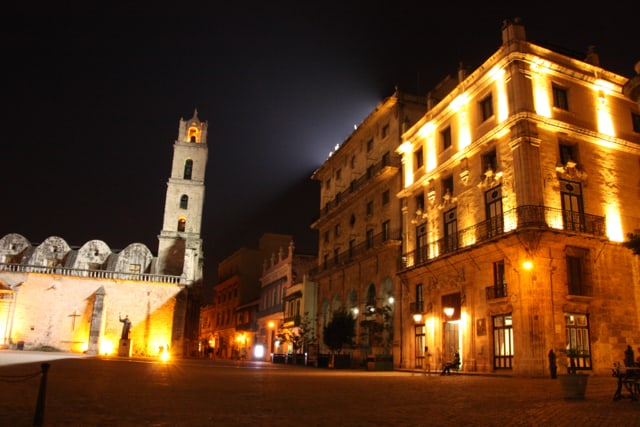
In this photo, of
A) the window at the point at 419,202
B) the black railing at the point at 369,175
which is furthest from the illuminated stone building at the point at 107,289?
the window at the point at 419,202

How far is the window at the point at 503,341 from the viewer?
69.8 ft

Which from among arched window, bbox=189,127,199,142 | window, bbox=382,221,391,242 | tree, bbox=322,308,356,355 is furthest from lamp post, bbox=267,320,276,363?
→ window, bbox=382,221,391,242

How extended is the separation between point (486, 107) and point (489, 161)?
2806 mm

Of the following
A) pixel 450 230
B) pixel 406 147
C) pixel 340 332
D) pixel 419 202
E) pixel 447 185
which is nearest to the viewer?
pixel 450 230

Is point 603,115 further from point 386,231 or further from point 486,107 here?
point 386,231

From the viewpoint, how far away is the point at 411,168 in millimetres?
32219

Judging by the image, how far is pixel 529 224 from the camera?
2038cm

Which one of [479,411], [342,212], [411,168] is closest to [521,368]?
[479,411]

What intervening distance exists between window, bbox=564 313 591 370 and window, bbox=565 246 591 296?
3.39ft

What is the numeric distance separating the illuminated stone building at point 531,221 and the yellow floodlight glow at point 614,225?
0.16ft

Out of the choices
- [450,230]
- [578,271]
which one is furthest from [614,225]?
[450,230]

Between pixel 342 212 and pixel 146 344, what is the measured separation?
2222cm

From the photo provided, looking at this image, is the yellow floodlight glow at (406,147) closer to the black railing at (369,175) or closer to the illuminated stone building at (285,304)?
the black railing at (369,175)

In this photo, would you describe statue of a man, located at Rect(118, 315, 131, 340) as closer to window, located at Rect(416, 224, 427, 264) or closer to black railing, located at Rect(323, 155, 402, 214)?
black railing, located at Rect(323, 155, 402, 214)
